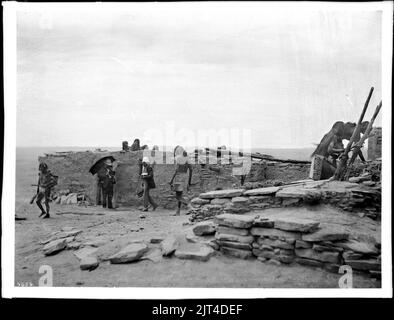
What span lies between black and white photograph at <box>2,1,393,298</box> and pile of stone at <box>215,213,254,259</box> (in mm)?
35

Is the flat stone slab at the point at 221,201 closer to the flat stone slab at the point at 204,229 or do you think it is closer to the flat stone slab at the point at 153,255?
the flat stone slab at the point at 204,229

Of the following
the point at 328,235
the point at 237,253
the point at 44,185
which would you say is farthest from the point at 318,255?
the point at 44,185

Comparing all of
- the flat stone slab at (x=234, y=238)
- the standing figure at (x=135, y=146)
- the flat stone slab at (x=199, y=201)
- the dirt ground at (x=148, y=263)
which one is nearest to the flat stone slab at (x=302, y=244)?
the dirt ground at (x=148, y=263)

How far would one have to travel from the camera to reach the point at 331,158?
4590 millimetres

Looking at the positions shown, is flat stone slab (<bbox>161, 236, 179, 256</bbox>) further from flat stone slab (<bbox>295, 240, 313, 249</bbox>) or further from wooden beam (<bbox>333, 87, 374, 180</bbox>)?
wooden beam (<bbox>333, 87, 374, 180</bbox>)

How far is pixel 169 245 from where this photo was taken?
4281mm

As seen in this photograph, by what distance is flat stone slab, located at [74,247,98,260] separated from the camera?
4.31 m

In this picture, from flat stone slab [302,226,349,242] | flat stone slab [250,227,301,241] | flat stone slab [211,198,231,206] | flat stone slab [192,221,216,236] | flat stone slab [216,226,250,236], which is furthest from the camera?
flat stone slab [211,198,231,206]

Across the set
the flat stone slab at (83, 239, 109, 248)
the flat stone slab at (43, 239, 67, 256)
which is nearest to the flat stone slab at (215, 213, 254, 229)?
the flat stone slab at (83, 239, 109, 248)

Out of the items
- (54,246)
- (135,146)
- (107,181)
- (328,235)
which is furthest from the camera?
(107,181)

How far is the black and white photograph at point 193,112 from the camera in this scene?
14.3 ft

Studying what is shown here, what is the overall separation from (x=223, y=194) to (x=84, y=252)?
5.82ft

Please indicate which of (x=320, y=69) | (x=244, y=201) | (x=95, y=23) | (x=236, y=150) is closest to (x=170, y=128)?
(x=236, y=150)

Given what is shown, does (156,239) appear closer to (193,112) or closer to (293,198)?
(193,112)
